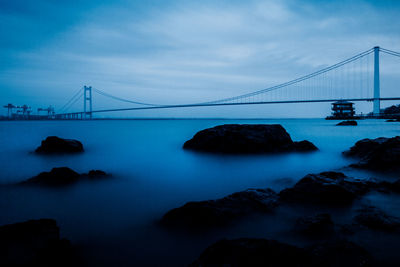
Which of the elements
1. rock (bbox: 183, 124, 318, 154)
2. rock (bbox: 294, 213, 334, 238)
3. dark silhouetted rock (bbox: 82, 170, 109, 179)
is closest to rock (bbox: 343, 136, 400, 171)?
rock (bbox: 183, 124, 318, 154)

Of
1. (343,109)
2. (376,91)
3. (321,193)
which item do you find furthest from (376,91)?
(321,193)

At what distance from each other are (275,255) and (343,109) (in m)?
49.3

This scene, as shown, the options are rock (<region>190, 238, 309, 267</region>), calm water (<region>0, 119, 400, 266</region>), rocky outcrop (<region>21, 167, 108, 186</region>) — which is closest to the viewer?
rock (<region>190, 238, 309, 267</region>)

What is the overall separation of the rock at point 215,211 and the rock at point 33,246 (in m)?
0.67

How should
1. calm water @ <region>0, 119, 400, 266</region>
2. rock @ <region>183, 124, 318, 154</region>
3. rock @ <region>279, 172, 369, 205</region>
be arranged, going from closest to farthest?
calm water @ <region>0, 119, 400, 266</region> < rock @ <region>279, 172, 369, 205</region> < rock @ <region>183, 124, 318, 154</region>

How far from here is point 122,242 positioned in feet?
4.63

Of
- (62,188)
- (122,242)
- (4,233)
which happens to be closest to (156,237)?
(122,242)

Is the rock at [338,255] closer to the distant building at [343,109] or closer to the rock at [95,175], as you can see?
the rock at [95,175]

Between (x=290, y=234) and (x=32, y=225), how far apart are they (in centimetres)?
151

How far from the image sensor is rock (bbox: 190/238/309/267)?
0.92 m

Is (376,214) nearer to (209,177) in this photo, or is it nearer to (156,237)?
(156,237)

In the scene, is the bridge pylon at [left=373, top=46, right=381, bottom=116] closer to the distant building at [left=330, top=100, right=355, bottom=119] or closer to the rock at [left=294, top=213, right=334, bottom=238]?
the distant building at [left=330, top=100, right=355, bottom=119]

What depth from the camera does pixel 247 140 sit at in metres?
5.33

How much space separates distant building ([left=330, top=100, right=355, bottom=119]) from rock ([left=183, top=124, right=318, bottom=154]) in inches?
1706
